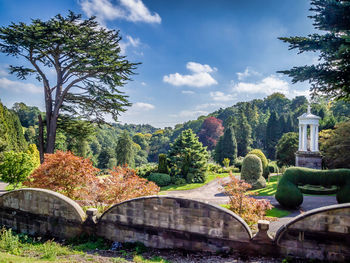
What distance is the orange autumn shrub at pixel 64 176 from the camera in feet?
29.8

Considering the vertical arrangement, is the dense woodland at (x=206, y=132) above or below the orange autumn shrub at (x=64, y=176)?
above

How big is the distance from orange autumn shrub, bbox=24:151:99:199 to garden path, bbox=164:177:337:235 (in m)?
5.23

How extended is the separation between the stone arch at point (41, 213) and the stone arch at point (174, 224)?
1.04 metres

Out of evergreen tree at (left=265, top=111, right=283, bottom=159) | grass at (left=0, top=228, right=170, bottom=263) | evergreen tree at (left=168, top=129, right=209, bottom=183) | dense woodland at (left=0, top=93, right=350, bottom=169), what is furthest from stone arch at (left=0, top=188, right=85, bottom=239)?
evergreen tree at (left=265, top=111, right=283, bottom=159)

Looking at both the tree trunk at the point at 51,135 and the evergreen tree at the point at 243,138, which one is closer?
the tree trunk at the point at 51,135

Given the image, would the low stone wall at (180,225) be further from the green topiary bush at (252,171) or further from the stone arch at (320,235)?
the green topiary bush at (252,171)

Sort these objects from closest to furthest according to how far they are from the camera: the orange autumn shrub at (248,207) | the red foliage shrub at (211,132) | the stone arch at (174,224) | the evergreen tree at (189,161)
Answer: the stone arch at (174,224) < the orange autumn shrub at (248,207) < the evergreen tree at (189,161) < the red foliage shrub at (211,132)

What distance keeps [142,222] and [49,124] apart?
12149 mm

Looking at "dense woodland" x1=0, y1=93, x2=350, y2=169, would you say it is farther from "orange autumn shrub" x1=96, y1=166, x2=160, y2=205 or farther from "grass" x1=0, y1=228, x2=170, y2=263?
"grass" x1=0, y1=228, x2=170, y2=263

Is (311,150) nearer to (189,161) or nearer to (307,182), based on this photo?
(307,182)

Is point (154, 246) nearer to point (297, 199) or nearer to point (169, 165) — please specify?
point (297, 199)

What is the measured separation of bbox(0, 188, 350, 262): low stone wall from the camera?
5.23 m

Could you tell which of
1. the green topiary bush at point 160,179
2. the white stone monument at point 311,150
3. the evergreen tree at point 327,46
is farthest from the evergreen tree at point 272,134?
the evergreen tree at point 327,46

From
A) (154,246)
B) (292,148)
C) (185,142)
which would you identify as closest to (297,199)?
(154,246)
